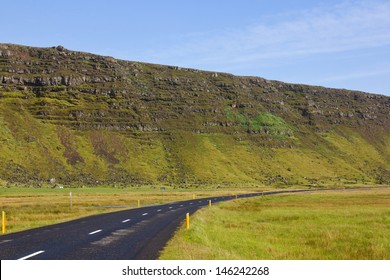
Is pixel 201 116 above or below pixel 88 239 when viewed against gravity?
above

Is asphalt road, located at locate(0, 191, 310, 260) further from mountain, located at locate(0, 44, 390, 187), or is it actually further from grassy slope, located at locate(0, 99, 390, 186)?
grassy slope, located at locate(0, 99, 390, 186)

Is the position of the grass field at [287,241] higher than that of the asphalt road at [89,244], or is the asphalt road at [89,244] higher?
the asphalt road at [89,244]

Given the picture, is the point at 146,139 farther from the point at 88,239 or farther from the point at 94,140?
the point at 88,239

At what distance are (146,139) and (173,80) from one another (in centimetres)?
4178

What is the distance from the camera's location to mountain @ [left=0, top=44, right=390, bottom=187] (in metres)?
133

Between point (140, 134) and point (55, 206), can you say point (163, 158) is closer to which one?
point (140, 134)

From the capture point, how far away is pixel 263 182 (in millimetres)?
148250

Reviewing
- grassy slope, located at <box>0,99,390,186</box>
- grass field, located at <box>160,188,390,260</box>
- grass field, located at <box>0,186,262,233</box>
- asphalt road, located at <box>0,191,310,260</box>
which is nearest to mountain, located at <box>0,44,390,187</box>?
grassy slope, located at <box>0,99,390,186</box>

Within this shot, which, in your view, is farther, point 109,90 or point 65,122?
point 109,90

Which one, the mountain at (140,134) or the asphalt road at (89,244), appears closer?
the asphalt road at (89,244)

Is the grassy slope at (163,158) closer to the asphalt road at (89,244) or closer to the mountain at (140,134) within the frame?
the mountain at (140,134)

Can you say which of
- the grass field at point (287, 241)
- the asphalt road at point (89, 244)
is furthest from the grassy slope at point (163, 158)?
the asphalt road at point (89, 244)

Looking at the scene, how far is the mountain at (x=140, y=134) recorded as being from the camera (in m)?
133

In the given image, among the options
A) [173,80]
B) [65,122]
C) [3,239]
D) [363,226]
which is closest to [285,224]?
[363,226]
